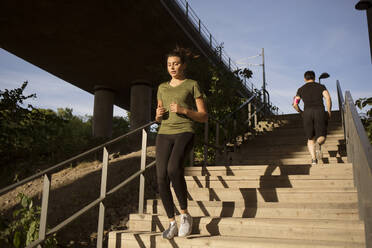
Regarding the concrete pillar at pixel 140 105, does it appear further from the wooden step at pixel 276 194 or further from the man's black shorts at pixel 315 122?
the wooden step at pixel 276 194

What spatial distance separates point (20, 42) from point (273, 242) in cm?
1613

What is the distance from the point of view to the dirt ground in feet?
17.5

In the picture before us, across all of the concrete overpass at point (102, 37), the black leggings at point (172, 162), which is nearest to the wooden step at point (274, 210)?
the black leggings at point (172, 162)

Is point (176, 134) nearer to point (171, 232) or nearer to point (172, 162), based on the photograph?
point (172, 162)

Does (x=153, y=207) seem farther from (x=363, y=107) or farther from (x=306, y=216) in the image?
(x=363, y=107)

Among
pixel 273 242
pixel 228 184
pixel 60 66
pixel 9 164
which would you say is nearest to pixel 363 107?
pixel 228 184

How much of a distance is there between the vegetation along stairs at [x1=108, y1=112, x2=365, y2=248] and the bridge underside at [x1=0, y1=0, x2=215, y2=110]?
A: 908 cm

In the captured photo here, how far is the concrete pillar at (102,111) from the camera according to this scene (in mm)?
22828

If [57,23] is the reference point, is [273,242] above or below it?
below

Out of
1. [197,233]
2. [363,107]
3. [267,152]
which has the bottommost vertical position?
[197,233]

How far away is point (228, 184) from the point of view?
4582mm

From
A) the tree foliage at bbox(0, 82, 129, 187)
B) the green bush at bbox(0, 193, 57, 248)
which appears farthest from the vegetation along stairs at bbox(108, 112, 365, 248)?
the tree foliage at bbox(0, 82, 129, 187)

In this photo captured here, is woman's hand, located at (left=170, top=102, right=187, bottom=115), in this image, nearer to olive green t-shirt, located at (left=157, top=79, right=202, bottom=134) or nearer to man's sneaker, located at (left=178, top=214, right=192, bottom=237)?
olive green t-shirt, located at (left=157, top=79, right=202, bottom=134)

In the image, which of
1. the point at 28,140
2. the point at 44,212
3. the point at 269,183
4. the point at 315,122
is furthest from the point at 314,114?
the point at 28,140
